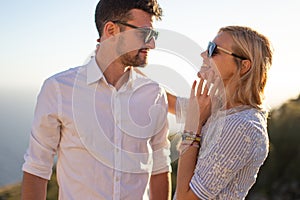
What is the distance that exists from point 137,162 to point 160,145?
203 mm

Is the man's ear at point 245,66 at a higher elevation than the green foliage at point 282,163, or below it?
higher

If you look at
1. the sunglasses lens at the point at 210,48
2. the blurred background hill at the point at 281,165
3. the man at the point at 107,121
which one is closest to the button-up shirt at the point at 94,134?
the man at the point at 107,121

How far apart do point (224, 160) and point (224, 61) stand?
0.51m

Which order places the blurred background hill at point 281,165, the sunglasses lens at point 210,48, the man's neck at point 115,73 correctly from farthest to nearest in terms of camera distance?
the blurred background hill at point 281,165
the man's neck at point 115,73
the sunglasses lens at point 210,48

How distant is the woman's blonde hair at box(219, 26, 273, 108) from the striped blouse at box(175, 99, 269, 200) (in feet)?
0.28

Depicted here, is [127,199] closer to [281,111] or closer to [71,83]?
[71,83]

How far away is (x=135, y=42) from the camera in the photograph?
2615mm

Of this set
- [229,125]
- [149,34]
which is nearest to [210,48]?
[149,34]

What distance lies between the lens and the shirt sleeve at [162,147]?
2697mm

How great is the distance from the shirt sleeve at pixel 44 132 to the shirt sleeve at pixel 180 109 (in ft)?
2.34

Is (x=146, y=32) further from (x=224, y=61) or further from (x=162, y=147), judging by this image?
(x=162, y=147)

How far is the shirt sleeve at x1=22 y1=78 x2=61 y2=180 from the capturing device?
2.42m

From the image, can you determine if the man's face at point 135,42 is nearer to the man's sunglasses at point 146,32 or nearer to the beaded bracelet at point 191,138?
the man's sunglasses at point 146,32

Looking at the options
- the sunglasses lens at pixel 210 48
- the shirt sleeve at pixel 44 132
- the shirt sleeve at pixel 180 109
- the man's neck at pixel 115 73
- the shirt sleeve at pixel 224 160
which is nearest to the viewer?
the shirt sleeve at pixel 224 160
